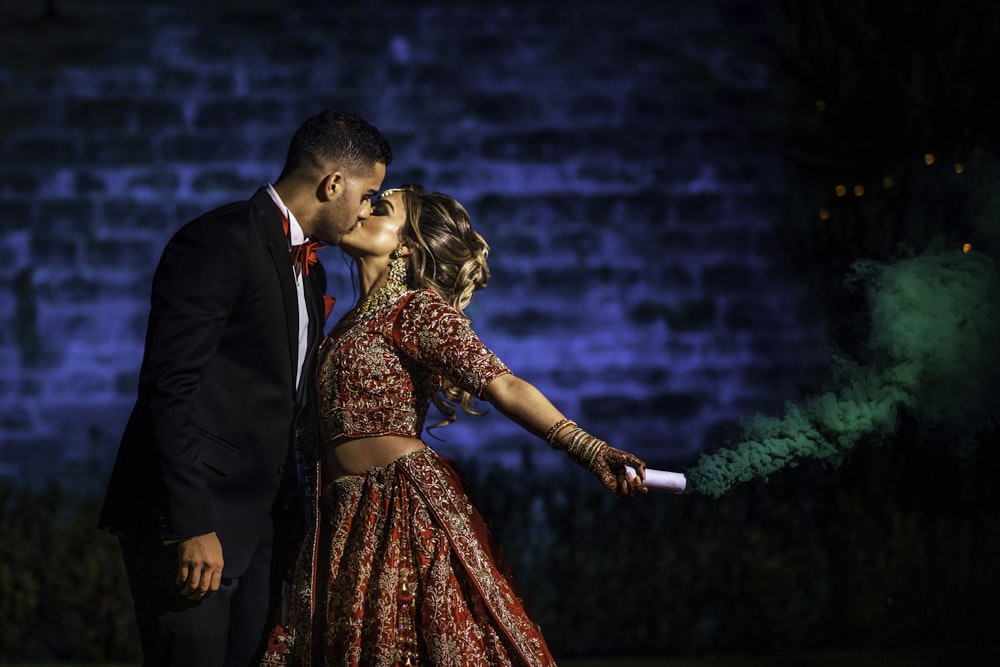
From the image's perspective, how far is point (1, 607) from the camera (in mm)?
5609

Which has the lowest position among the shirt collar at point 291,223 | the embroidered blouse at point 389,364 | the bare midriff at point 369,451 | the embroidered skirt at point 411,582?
the embroidered skirt at point 411,582

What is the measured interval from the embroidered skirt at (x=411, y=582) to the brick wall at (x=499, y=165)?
3.01 m

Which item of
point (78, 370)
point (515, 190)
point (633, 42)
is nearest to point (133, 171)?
point (78, 370)

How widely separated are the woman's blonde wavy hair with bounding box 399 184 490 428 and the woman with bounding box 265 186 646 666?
156 mm

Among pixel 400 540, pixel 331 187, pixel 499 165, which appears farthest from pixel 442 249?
pixel 499 165

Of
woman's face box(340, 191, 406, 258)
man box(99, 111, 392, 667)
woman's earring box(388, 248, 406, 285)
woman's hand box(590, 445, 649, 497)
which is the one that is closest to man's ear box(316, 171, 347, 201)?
man box(99, 111, 392, 667)

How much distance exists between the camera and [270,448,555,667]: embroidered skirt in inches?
122

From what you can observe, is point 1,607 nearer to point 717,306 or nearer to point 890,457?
point 717,306

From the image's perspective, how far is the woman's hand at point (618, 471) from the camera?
3.04 metres

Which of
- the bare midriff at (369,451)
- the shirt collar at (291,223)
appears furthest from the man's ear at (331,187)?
the bare midriff at (369,451)

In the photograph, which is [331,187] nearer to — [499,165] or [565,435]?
[565,435]

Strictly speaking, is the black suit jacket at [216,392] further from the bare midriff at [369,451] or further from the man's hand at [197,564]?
the bare midriff at [369,451]

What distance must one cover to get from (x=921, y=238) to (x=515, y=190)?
7.37ft

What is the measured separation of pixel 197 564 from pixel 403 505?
613 mm
